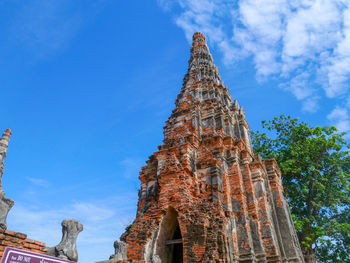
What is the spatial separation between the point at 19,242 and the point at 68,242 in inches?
36.1

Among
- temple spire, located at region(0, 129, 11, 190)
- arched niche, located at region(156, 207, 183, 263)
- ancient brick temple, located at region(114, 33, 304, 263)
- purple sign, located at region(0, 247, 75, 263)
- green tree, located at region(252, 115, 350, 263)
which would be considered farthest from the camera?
green tree, located at region(252, 115, 350, 263)

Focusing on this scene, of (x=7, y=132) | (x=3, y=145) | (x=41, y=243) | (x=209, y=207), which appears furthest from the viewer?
(x=209, y=207)

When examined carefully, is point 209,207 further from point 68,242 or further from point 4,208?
point 4,208

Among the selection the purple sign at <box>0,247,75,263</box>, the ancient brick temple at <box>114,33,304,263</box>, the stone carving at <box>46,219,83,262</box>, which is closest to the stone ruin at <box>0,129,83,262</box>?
the stone carving at <box>46,219,83,262</box>

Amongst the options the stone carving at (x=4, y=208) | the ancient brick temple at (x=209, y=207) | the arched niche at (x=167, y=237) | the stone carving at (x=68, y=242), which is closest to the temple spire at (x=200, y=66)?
the ancient brick temple at (x=209, y=207)

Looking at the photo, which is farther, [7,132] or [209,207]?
[209,207]

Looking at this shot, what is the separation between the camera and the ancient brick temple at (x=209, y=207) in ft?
26.7

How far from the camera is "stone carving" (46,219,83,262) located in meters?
4.44

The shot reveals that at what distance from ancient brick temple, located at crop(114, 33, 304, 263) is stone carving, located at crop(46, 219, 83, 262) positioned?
1289mm

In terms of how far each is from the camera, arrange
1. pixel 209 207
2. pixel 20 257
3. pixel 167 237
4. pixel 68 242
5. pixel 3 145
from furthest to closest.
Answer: pixel 167 237
pixel 209 207
pixel 3 145
pixel 68 242
pixel 20 257

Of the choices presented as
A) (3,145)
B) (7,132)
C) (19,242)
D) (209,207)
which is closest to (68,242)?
(19,242)

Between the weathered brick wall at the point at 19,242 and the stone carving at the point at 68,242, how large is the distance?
254 millimetres

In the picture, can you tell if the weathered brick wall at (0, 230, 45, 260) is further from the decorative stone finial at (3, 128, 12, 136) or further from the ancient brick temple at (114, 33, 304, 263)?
the decorative stone finial at (3, 128, 12, 136)

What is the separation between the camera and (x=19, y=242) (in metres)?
4.65
